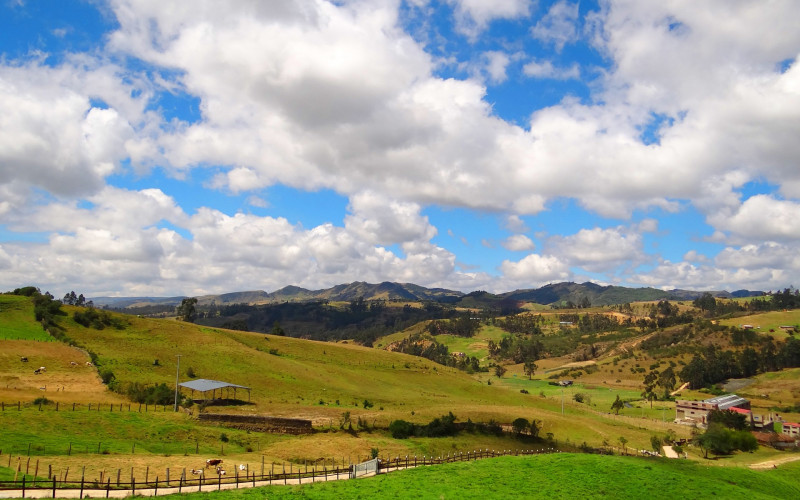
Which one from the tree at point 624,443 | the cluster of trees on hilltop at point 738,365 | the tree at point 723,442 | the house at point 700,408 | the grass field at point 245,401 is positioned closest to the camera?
the grass field at point 245,401

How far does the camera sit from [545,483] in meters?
39.3

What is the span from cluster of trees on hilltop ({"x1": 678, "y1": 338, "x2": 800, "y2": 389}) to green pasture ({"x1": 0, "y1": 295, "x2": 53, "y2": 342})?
202776mm

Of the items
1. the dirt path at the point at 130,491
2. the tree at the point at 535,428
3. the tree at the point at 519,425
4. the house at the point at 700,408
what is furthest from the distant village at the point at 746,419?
the dirt path at the point at 130,491

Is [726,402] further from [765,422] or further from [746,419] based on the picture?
[746,419]

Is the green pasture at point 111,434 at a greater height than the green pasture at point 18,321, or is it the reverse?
the green pasture at point 18,321

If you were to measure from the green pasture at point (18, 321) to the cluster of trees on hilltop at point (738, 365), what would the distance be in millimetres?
202776

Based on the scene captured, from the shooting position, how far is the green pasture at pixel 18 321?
305ft

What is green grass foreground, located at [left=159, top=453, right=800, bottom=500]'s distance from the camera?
33344 millimetres

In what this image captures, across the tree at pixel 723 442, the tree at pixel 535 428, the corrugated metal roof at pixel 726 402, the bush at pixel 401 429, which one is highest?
the bush at pixel 401 429

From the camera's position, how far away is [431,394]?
109000 mm

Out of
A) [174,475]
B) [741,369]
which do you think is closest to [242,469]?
[174,475]

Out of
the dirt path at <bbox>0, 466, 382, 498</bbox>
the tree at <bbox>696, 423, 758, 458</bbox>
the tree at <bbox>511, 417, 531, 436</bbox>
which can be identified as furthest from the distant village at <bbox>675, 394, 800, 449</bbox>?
the dirt path at <bbox>0, 466, 382, 498</bbox>

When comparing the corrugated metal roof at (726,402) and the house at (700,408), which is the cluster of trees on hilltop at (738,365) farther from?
the house at (700,408)

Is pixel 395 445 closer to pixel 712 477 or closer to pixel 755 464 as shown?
pixel 712 477
